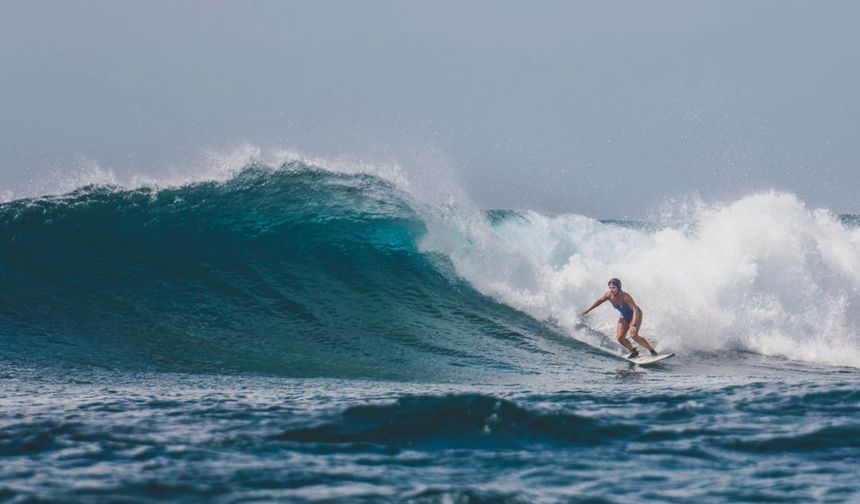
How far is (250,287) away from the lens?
1371 centimetres

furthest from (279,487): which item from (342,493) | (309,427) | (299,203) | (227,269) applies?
(299,203)

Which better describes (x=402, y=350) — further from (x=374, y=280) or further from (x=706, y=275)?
(x=706, y=275)

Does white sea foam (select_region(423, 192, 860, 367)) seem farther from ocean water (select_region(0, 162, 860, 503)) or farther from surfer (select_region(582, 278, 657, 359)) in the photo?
surfer (select_region(582, 278, 657, 359))

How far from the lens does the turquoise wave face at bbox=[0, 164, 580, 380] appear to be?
10.9 meters

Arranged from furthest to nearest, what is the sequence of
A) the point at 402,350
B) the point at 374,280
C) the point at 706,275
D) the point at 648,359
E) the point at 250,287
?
1. the point at 706,275
2. the point at 374,280
3. the point at 250,287
4. the point at 648,359
5. the point at 402,350

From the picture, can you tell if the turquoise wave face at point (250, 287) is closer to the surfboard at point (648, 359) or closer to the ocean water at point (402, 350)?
the ocean water at point (402, 350)

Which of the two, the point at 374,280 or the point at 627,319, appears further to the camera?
the point at 374,280

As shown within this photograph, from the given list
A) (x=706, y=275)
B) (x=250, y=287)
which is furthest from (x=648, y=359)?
(x=250, y=287)

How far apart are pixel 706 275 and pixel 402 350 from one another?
691 centimetres

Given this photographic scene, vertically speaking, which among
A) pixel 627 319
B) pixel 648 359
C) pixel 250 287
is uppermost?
pixel 250 287

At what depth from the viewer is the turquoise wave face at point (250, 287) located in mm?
10930

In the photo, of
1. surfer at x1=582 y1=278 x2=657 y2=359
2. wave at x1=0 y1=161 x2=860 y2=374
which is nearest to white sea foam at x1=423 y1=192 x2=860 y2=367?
wave at x1=0 y1=161 x2=860 y2=374

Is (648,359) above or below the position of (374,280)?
below

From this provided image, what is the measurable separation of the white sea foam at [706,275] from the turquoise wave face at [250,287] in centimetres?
90
